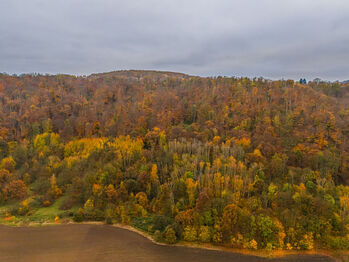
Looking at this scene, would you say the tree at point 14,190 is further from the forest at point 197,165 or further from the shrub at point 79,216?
the shrub at point 79,216

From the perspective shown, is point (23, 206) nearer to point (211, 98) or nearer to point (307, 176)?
point (307, 176)

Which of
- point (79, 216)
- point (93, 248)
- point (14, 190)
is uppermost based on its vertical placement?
point (14, 190)

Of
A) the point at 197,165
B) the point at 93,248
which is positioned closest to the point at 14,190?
the point at 93,248

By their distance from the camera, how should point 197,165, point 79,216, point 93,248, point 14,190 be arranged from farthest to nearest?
1. point 14,190
2. point 197,165
3. point 79,216
4. point 93,248

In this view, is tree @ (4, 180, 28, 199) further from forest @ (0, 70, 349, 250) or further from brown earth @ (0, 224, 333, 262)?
brown earth @ (0, 224, 333, 262)

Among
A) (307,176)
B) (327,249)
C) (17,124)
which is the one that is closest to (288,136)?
(307,176)

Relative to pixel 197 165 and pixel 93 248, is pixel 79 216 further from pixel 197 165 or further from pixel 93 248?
pixel 197 165
